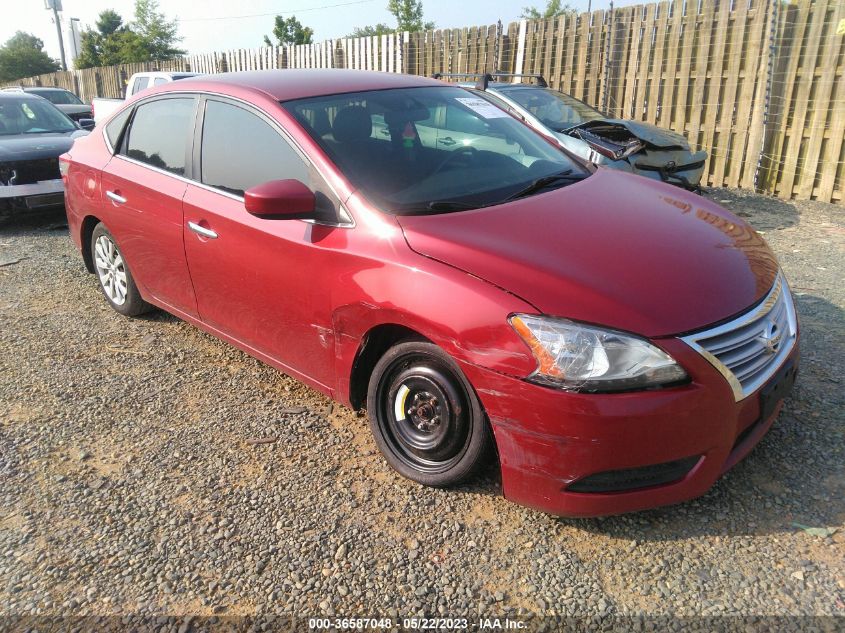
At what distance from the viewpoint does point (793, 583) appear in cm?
233

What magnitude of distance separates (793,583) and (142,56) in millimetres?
47402

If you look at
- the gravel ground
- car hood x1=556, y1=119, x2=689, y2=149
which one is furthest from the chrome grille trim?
car hood x1=556, y1=119, x2=689, y2=149

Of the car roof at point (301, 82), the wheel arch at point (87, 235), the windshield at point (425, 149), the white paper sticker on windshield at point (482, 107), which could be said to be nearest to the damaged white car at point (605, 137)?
the white paper sticker on windshield at point (482, 107)

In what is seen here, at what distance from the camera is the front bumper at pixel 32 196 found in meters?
7.54

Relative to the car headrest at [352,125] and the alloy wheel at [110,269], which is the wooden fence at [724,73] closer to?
the car headrest at [352,125]

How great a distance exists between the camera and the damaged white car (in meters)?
7.05

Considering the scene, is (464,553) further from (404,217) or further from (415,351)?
(404,217)

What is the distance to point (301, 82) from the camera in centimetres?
366

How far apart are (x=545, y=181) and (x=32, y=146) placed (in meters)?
7.14

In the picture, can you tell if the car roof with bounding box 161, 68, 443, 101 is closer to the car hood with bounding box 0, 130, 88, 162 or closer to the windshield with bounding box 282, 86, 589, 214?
the windshield with bounding box 282, 86, 589, 214

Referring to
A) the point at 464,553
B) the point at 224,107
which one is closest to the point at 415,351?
the point at 464,553

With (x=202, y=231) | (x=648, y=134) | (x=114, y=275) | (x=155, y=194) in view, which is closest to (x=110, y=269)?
(x=114, y=275)

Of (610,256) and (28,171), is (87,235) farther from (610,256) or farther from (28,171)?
(610,256)

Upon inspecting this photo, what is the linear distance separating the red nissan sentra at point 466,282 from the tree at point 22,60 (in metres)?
61.4
